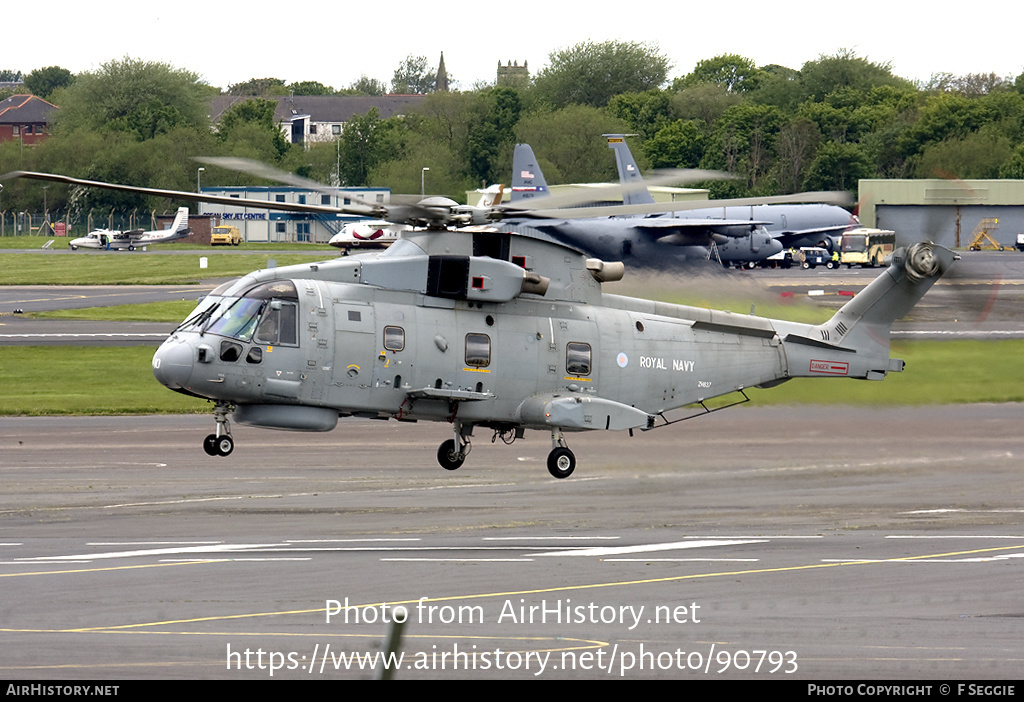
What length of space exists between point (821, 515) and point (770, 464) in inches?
168

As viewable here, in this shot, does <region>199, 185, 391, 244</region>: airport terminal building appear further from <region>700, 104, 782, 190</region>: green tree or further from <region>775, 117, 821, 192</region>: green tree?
<region>775, 117, 821, 192</region>: green tree

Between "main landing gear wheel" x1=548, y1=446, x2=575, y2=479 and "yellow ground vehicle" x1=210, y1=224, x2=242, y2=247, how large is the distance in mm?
97293

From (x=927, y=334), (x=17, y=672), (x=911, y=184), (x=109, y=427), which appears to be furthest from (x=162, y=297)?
(x=17, y=672)

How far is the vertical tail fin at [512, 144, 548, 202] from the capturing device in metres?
59.9

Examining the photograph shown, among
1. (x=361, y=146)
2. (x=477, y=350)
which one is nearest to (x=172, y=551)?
(x=477, y=350)

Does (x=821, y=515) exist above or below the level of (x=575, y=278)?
below

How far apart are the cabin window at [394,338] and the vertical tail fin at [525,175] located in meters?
38.3

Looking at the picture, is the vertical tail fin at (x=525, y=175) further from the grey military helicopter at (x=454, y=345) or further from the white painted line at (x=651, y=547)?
the white painted line at (x=651, y=547)

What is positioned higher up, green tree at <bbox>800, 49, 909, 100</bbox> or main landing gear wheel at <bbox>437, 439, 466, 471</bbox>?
green tree at <bbox>800, 49, 909, 100</bbox>

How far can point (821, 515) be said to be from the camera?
89.5 ft

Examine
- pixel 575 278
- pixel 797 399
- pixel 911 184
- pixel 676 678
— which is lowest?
pixel 676 678

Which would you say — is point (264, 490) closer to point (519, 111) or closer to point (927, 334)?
point (927, 334)

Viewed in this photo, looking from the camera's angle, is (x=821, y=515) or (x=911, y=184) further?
(x=911, y=184)

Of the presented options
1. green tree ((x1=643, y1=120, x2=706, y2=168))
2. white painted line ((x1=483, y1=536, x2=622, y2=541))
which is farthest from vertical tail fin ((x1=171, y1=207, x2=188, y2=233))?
white painted line ((x1=483, y1=536, x2=622, y2=541))
